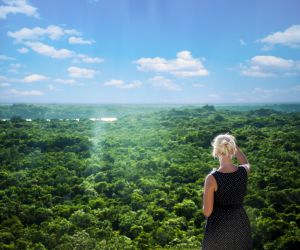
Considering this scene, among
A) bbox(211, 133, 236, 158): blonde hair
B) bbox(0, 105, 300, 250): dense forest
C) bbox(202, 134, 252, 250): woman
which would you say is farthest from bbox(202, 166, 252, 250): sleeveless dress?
bbox(0, 105, 300, 250): dense forest

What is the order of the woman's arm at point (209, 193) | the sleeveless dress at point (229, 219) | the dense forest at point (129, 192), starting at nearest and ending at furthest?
1. the woman's arm at point (209, 193)
2. the sleeveless dress at point (229, 219)
3. the dense forest at point (129, 192)

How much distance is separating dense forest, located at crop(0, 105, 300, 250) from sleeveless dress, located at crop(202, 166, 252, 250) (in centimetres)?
833

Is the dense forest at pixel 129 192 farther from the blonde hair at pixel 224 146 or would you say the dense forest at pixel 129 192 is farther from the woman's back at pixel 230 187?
the blonde hair at pixel 224 146

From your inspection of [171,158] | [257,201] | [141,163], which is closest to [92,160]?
[141,163]

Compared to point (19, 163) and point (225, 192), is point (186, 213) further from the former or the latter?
point (19, 163)

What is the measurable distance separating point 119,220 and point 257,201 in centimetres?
671

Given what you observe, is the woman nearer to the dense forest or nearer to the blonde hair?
the blonde hair

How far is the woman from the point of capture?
319 cm

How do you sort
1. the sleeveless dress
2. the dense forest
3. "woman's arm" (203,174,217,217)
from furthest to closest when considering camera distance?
the dense forest → the sleeveless dress → "woman's arm" (203,174,217,217)

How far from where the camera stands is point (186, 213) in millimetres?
18844

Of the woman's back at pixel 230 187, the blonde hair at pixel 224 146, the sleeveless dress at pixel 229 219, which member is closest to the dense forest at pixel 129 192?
the sleeveless dress at pixel 229 219

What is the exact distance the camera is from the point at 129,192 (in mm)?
23453

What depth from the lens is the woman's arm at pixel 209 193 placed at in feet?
10.2

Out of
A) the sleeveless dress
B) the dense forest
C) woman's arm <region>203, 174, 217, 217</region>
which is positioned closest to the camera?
woman's arm <region>203, 174, 217, 217</region>
